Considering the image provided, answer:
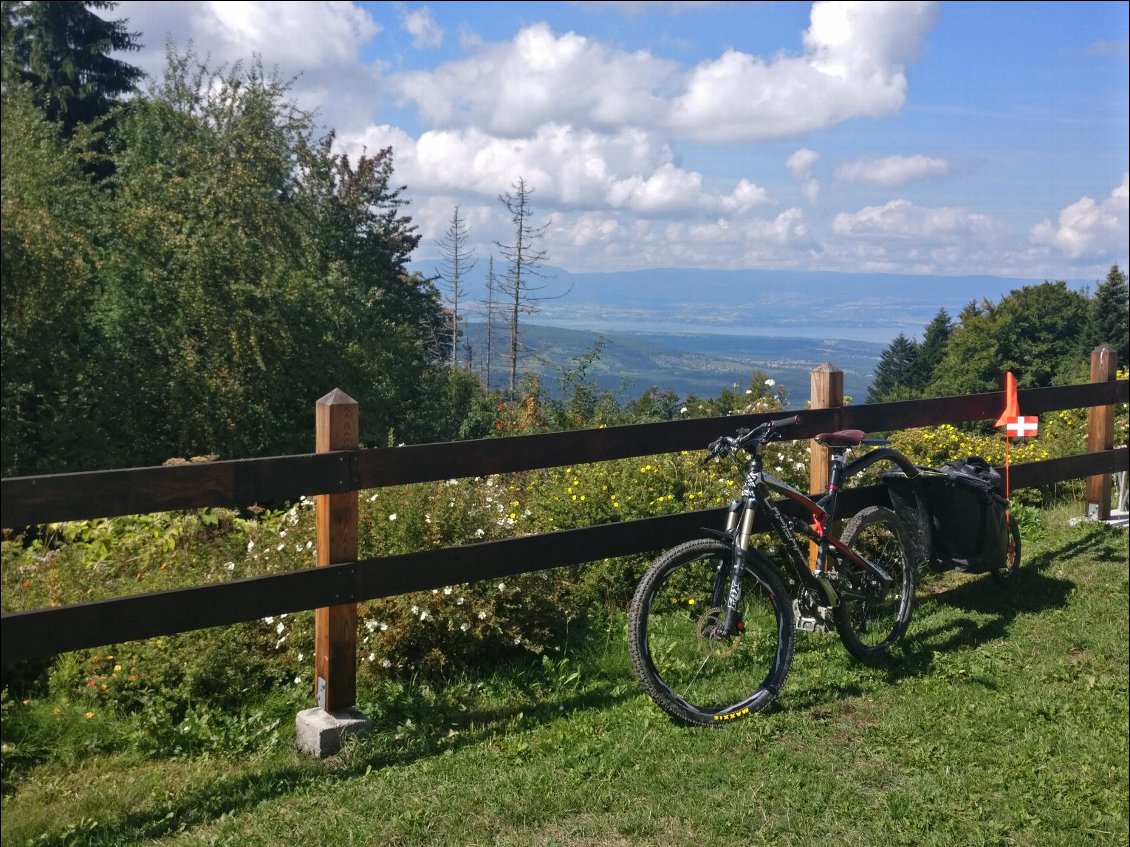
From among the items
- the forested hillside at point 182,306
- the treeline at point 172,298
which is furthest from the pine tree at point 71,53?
the treeline at point 172,298

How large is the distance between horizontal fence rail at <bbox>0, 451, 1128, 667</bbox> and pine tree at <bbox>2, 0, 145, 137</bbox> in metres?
34.8

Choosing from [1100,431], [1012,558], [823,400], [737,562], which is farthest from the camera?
[1100,431]

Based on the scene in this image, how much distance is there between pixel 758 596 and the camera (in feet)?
15.6

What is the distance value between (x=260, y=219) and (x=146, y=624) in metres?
24.3

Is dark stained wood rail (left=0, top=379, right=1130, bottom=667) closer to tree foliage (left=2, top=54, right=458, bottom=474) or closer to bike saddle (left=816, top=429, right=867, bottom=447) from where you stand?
bike saddle (left=816, top=429, right=867, bottom=447)

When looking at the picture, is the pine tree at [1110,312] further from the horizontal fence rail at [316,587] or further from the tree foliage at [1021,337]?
the horizontal fence rail at [316,587]

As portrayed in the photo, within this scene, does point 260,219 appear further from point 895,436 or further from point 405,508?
point 405,508

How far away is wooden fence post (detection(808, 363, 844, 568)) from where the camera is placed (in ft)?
20.6

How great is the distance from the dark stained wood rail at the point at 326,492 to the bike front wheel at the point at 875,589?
39 centimetres

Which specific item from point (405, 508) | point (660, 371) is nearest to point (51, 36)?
point (660, 371)

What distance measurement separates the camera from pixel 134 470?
3.53 m

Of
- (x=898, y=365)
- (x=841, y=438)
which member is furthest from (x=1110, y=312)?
(x=841, y=438)

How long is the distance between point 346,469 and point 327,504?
167 millimetres

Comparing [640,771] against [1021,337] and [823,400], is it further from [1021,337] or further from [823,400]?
[1021,337]
